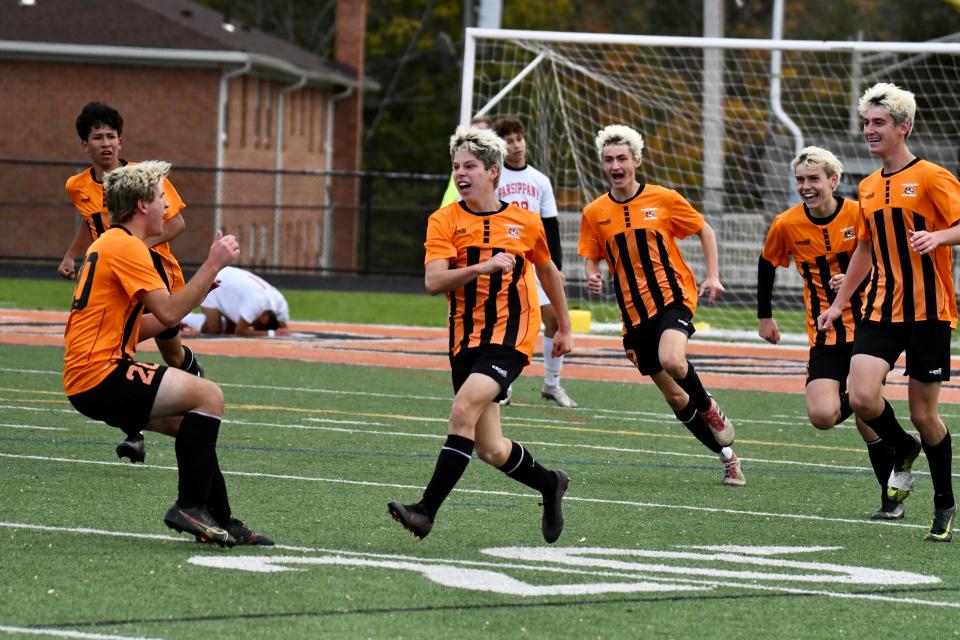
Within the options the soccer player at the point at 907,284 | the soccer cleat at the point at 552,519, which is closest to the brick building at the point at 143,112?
the soccer player at the point at 907,284

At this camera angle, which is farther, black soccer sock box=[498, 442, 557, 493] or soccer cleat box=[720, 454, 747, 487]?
soccer cleat box=[720, 454, 747, 487]

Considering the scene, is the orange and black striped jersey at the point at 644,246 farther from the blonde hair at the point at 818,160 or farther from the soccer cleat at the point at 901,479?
the soccer cleat at the point at 901,479

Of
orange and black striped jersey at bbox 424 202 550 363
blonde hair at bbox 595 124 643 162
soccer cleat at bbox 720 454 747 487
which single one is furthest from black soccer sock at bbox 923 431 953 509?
blonde hair at bbox 595 124 643 162

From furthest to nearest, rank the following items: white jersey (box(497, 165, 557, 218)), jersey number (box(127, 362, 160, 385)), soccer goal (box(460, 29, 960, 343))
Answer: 1. soccer goal (box(460, 29, 960, 343))
2. white jersey (box(497, 165, 557, 218))
3. jersey number (box(127, 362, 160, 385))

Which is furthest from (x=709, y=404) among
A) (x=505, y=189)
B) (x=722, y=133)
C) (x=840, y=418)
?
(x=722, y=133)

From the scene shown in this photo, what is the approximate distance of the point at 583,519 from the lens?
812 cm

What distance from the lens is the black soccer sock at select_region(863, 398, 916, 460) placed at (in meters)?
8.49

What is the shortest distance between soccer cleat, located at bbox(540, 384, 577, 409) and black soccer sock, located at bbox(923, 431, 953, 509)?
5.36 meters

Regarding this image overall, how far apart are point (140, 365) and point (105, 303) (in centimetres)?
29

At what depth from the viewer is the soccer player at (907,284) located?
7859mm

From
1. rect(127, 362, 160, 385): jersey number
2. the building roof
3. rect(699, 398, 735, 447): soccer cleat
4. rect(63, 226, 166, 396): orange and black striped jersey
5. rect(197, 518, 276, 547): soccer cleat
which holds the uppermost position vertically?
the building roof

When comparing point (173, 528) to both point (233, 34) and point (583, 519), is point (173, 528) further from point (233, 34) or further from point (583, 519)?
point (233, 34)

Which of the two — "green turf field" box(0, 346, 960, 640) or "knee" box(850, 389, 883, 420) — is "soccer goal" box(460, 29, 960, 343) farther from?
"knee" box(850, 389, 883, 420)

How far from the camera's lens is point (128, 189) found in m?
7.01
